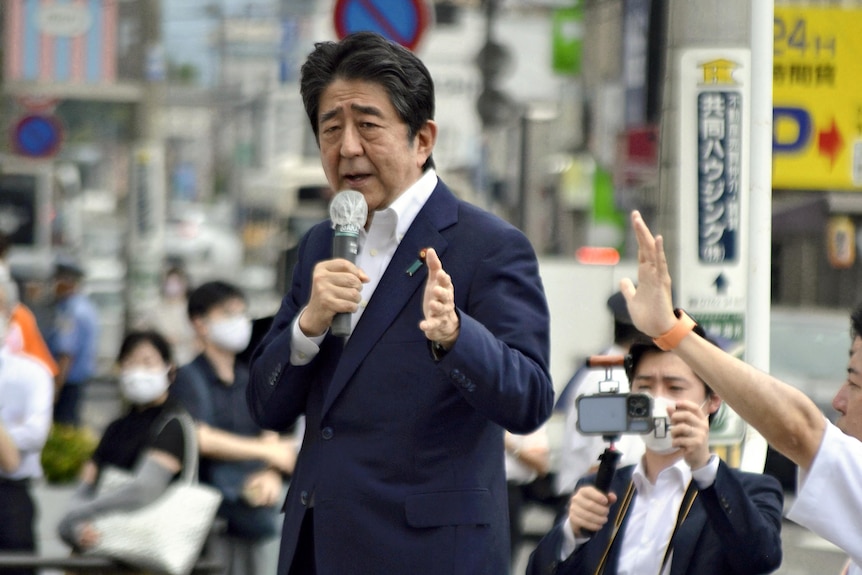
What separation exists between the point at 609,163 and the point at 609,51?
175 inches

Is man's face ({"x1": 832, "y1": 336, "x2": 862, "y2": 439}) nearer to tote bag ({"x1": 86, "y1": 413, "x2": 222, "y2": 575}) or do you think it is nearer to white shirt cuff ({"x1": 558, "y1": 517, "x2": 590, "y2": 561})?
white shirt cuff ({"x1": 558, "y1": 517, "x2": 590, "y2": 561})

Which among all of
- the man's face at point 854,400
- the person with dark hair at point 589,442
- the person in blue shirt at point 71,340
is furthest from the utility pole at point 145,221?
the man's face at point 854,400

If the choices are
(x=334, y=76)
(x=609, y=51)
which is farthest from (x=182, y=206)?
(x=334, y=76)

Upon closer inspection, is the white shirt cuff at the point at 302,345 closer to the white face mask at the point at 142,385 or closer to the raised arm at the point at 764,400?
the raised arm at the point at 764,400

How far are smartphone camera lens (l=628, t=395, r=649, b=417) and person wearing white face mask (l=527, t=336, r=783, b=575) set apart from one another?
0.28 feet

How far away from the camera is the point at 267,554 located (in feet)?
21.9

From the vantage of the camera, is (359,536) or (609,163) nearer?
(359,536)

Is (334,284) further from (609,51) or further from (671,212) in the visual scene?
(609,51)

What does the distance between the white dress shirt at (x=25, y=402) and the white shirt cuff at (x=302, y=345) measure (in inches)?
153

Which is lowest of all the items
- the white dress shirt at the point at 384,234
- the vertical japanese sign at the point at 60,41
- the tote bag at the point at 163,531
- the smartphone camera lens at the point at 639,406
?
the tote bag at the point at 163,531

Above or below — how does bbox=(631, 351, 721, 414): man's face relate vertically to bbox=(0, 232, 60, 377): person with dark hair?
above

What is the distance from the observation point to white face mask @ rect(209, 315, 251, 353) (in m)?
6.69

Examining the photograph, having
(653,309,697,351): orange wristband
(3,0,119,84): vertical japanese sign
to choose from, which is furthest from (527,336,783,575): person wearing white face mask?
(3,0,119,84): vertical japanese sign

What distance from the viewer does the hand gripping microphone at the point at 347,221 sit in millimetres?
3328
